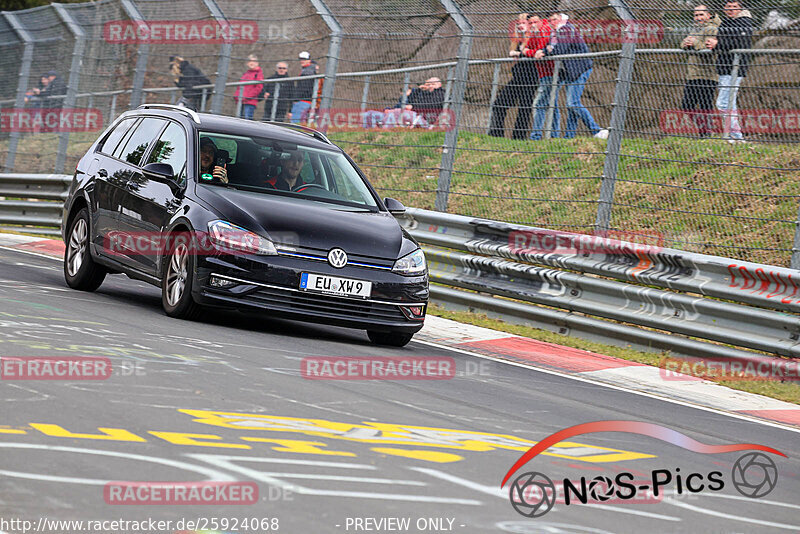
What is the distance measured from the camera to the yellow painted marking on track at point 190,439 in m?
4.86

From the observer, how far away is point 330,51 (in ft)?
48.0

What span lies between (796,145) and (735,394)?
345 centimetres

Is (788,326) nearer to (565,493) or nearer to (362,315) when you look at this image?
(362,315)

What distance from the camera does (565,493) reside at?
4.77 metres

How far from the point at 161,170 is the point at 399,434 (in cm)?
459

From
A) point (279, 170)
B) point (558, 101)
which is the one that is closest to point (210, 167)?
point (279, 170)

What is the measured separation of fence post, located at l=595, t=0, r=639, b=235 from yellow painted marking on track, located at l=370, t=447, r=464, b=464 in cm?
629

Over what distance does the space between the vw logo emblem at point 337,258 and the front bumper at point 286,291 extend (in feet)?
0.12

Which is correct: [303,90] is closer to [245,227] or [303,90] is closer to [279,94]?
[279,94]

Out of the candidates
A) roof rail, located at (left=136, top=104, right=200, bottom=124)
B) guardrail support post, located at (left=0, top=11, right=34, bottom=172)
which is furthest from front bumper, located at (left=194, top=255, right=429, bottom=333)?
guardrail support post, located at (left=0, top=11, right=34, bottom=172)

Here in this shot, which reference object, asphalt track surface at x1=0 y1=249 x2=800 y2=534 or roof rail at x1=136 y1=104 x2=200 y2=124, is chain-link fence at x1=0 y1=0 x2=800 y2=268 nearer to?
roof rail at x1=136 y1=104 x2=200 y2=124

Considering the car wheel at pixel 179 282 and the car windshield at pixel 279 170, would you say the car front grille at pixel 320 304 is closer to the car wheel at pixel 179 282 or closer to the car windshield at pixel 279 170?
the car wheel at pixel 179 282

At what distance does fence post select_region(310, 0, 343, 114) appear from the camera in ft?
47.8

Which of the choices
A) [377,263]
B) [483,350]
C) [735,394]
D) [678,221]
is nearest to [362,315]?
A: [377,263]
